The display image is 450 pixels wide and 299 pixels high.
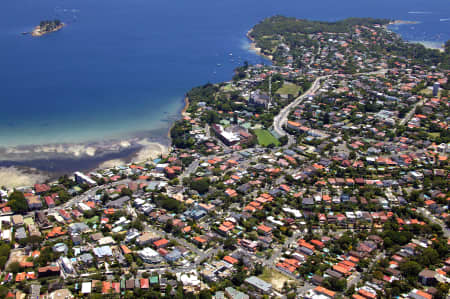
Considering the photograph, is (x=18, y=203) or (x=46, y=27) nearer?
(x=18, y=203)

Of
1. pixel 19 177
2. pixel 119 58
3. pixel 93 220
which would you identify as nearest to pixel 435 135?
pixel 93 220

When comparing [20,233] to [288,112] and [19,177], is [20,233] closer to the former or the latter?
[19,177]

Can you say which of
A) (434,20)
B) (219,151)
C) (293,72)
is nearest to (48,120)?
(219,151)

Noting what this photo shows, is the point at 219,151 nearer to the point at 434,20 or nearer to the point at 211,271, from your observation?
the point at 211,271

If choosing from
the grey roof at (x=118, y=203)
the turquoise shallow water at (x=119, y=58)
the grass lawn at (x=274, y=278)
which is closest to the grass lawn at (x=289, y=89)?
the turquoise shallow water at (x=119, y=58)

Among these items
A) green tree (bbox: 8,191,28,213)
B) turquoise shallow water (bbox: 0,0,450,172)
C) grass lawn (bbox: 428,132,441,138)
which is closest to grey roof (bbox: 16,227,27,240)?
green tree (bbox: 8,191,28,213)

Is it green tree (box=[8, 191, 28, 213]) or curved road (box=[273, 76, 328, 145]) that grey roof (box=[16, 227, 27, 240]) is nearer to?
green tree (box=[8, 191, 28, 213])
